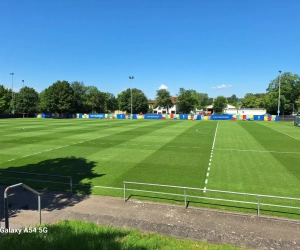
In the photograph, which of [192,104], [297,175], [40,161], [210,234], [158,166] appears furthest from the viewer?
[192,104]

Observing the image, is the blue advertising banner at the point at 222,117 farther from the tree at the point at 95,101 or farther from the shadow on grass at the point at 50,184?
the shadow on grass at the point at 50,184

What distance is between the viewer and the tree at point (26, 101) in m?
104

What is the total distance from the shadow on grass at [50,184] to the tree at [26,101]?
313ft

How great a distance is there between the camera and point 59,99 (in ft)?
326

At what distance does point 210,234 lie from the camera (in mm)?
7391

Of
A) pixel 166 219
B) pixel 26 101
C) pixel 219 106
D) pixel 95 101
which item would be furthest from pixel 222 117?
pixel 26 101

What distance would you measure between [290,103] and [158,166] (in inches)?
4197

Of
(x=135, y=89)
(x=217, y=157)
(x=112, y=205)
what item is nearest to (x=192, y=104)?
(x=135, y=89)

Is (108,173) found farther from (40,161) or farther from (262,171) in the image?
(262,171)

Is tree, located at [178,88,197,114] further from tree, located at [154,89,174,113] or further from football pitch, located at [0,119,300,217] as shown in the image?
football pitch, located at [0,119,300,217]

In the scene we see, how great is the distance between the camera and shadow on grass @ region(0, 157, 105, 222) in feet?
34.7

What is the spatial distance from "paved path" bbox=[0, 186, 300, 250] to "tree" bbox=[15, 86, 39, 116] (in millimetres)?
103953

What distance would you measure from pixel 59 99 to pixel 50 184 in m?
91.4

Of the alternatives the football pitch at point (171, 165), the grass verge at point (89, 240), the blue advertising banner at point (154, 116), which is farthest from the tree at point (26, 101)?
the grass verge at point (89, 240)
